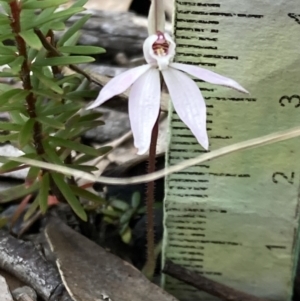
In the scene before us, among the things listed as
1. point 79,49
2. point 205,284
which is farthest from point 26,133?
point 205,284

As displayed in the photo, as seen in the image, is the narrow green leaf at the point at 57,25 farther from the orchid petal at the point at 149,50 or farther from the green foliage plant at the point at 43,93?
the orchid petal at the point at 149,50

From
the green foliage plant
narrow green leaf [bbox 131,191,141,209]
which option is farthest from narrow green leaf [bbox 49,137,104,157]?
narrow green leaf [bbox 131,191,141,209]

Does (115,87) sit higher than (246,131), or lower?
higher

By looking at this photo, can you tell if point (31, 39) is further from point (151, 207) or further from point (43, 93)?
point (151, 207)

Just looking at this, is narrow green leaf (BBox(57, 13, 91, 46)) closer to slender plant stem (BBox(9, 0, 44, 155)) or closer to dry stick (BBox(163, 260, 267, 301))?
slender plant stem (BBox(9, 0, 44, 155))

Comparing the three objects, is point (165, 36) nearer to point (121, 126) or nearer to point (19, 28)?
point (19, 28)

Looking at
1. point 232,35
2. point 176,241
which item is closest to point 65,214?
point 176,241

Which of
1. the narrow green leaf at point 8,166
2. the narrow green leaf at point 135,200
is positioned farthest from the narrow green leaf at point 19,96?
the narrow green leaf at point 135,200
